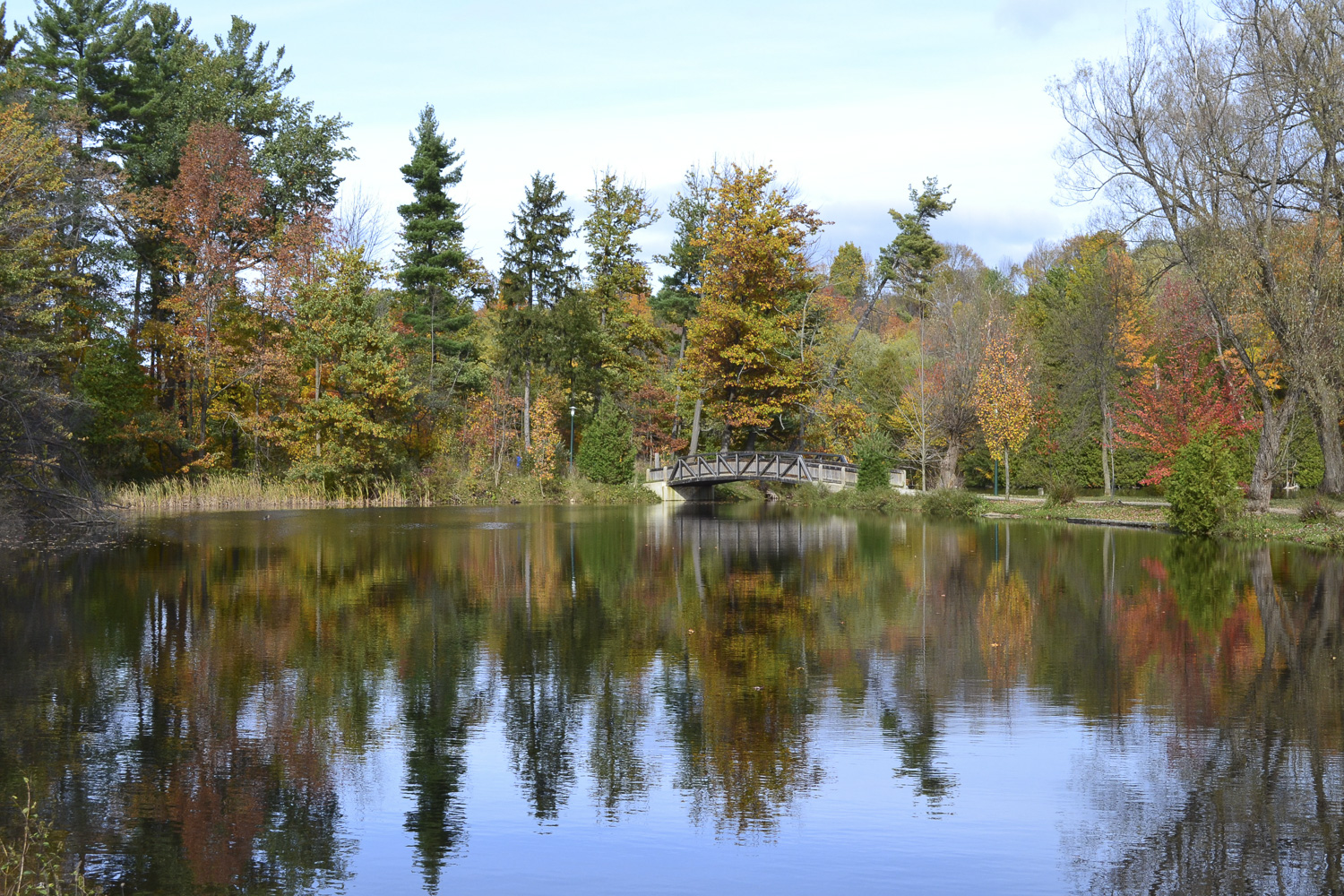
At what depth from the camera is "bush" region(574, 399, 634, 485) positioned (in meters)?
46.5

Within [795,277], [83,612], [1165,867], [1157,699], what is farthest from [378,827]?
[795,277]

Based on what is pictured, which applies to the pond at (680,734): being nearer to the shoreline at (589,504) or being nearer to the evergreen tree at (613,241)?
the shoreline at (589,504)

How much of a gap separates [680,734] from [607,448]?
38.3 m

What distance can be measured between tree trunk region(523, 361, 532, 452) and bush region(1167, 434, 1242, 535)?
26.5m

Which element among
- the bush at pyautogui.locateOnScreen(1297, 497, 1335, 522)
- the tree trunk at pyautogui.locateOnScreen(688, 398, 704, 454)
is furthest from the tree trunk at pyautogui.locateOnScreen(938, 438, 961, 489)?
the bush at pyautogui.locateOnScreen(1297, 497, 1335, 522)

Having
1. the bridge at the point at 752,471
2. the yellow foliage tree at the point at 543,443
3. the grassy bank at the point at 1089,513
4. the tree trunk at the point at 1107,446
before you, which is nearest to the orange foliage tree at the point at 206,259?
the yellow foliage tree at the point at 543,443

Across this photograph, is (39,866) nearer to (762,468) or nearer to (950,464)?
(762,468)

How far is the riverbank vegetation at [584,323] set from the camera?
2733cm

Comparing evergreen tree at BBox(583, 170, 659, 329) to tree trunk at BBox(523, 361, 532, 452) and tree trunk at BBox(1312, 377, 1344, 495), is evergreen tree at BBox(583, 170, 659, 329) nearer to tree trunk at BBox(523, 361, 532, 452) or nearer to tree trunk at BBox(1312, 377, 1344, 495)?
tree trunk at BBox(523, 361, 532, 452)

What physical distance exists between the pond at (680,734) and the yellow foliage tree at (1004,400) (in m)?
23.4

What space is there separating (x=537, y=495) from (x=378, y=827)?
39.0 meters

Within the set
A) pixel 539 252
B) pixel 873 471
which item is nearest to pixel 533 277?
pixel 539 252

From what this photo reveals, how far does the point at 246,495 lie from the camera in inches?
1510

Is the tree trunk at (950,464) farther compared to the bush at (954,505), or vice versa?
the tree trunk at (950,464)
